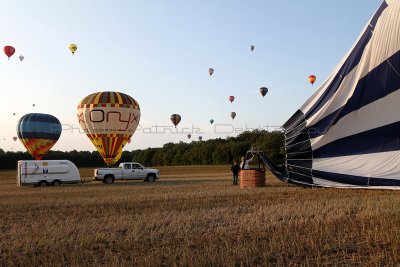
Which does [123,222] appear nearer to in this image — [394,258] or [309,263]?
[309,263]

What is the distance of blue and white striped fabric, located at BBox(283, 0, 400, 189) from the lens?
12.8m

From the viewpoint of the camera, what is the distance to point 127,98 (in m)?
32.8

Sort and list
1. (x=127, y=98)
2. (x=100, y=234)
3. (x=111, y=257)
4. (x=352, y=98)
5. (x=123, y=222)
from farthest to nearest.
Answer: (x=127, y=98) → (x=352, y=98) → (x=123, y=222) → (x=100, y=234) → (x=111, y=257)

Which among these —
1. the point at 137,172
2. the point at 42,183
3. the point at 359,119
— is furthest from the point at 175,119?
the point at 359,119

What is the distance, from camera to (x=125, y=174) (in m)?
31.5

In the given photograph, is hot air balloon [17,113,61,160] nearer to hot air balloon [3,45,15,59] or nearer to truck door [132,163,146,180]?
hot air balloon [3,45,15,59]

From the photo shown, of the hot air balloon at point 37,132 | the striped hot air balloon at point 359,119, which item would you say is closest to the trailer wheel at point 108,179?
the hot air balloon at point 37,132

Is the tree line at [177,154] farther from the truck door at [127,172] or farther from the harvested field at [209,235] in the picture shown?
the harvested field at [209,235]

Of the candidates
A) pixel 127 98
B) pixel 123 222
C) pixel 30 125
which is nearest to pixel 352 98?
pixel 123 222

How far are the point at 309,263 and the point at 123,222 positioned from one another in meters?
5.14

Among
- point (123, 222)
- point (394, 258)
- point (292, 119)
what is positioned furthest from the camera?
point (292, 119)

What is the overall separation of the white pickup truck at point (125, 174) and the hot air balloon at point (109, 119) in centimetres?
222

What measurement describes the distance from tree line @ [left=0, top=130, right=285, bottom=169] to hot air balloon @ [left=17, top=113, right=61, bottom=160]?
1728 inches

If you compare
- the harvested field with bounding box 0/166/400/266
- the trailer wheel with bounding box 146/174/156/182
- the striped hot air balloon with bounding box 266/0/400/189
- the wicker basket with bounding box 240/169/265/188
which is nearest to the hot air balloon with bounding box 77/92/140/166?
the trailer wheel with bounding box 146/174/156/182
